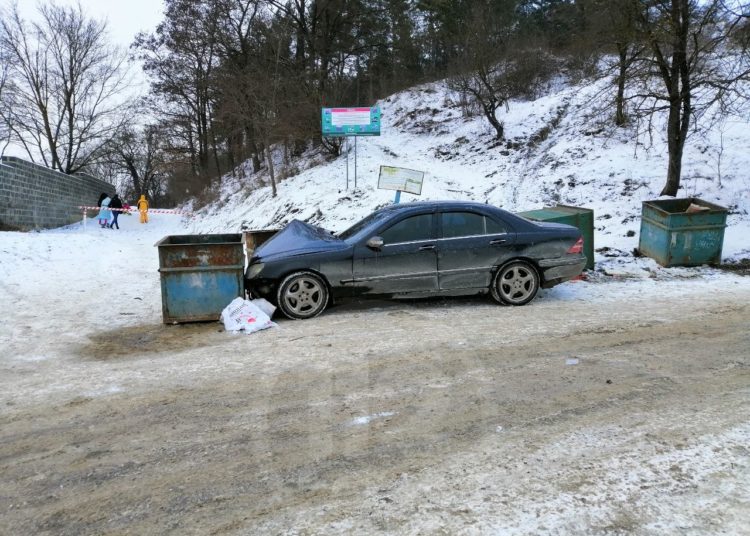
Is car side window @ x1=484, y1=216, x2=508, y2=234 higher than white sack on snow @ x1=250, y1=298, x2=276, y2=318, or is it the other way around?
car side window @ x1=484, y1=216, x2=508, y2=234

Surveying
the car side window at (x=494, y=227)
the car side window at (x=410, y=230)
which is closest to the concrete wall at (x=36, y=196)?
the car side window at (x=410, y=230)

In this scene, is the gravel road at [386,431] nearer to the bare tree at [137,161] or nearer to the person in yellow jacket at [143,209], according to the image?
the person in yellow jacket at [143,209]

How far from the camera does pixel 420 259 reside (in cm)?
712

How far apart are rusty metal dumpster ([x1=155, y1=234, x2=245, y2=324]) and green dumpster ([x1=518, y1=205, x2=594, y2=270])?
505 cm

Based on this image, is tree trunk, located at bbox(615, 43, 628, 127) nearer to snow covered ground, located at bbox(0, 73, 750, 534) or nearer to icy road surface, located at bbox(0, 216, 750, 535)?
snow covered ground, located at bbox(0, 73, 750, 534)

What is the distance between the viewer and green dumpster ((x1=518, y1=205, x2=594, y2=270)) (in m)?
9.15

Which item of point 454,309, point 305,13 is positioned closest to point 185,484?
point 454,309

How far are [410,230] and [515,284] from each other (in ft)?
5.41

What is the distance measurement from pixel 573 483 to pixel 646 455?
62 cm

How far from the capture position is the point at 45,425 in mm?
3932

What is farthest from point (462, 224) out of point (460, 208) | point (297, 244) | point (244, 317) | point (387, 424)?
point (387, 424)

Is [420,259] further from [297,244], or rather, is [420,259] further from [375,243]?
[297,244]

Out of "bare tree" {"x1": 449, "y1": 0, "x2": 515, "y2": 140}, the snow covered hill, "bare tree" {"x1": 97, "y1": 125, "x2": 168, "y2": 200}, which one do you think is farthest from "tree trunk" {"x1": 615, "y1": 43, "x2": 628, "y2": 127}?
"bare tree" {"x1": 97, "y1": 125, "x2": 168, "y2": 200}

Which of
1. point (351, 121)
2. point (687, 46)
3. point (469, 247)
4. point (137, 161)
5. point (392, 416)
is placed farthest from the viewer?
point (137, 161)
